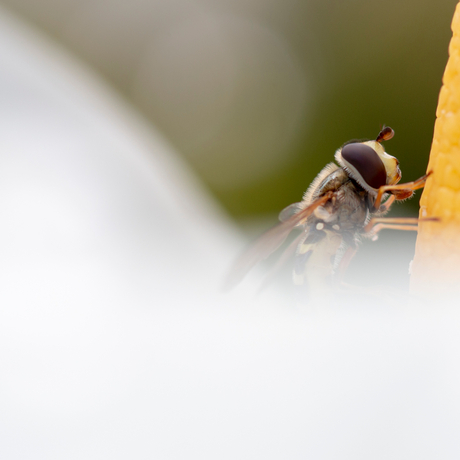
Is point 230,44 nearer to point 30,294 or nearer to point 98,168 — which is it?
point 98,168

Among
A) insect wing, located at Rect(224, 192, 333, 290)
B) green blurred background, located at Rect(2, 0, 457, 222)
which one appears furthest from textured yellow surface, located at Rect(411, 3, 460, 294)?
green blurred background, located at Rect(2, 0, 457, 222)

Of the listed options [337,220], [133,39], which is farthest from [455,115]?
[133,39]

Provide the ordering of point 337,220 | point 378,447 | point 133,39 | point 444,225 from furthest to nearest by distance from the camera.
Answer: point 133,39 → point 337,220 → point 444,225 → point 378,447

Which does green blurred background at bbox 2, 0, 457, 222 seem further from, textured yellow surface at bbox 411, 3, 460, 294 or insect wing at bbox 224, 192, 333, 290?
textured yellow surface at bbox 411, 3, 460, 294

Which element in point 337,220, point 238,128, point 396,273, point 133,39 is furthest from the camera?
point 238,128

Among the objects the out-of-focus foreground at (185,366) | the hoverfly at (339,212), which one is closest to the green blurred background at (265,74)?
the hoverfly at (339,212)

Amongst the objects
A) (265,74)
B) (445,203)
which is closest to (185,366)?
(445,203)

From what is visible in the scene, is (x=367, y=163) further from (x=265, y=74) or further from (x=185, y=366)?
(x=265, y=74)
